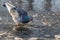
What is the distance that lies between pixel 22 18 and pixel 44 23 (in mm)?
692

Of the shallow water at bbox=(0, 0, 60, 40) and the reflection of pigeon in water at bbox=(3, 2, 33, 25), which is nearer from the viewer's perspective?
the shallow water at bbox=(0, 0, 60, 40)

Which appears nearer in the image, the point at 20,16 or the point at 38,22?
the point at 20,16

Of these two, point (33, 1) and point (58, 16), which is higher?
point (33, 1)

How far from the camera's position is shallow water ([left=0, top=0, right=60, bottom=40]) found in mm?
5160

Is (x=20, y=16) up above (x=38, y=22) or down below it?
above

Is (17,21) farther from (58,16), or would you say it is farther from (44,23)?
(58,16)

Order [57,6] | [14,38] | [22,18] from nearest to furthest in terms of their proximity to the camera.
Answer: [14,38]
[22,18]
[57,6]

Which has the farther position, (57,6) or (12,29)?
(57,6)

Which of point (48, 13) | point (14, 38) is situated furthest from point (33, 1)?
point (14, 38)

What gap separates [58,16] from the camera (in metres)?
6.27

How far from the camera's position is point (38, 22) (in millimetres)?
5855

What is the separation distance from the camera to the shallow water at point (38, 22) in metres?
5.16

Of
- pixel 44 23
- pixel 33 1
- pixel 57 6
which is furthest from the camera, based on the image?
pixel 33 1

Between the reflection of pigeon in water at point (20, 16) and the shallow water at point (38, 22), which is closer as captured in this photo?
the shallow water at point (38, 22)
